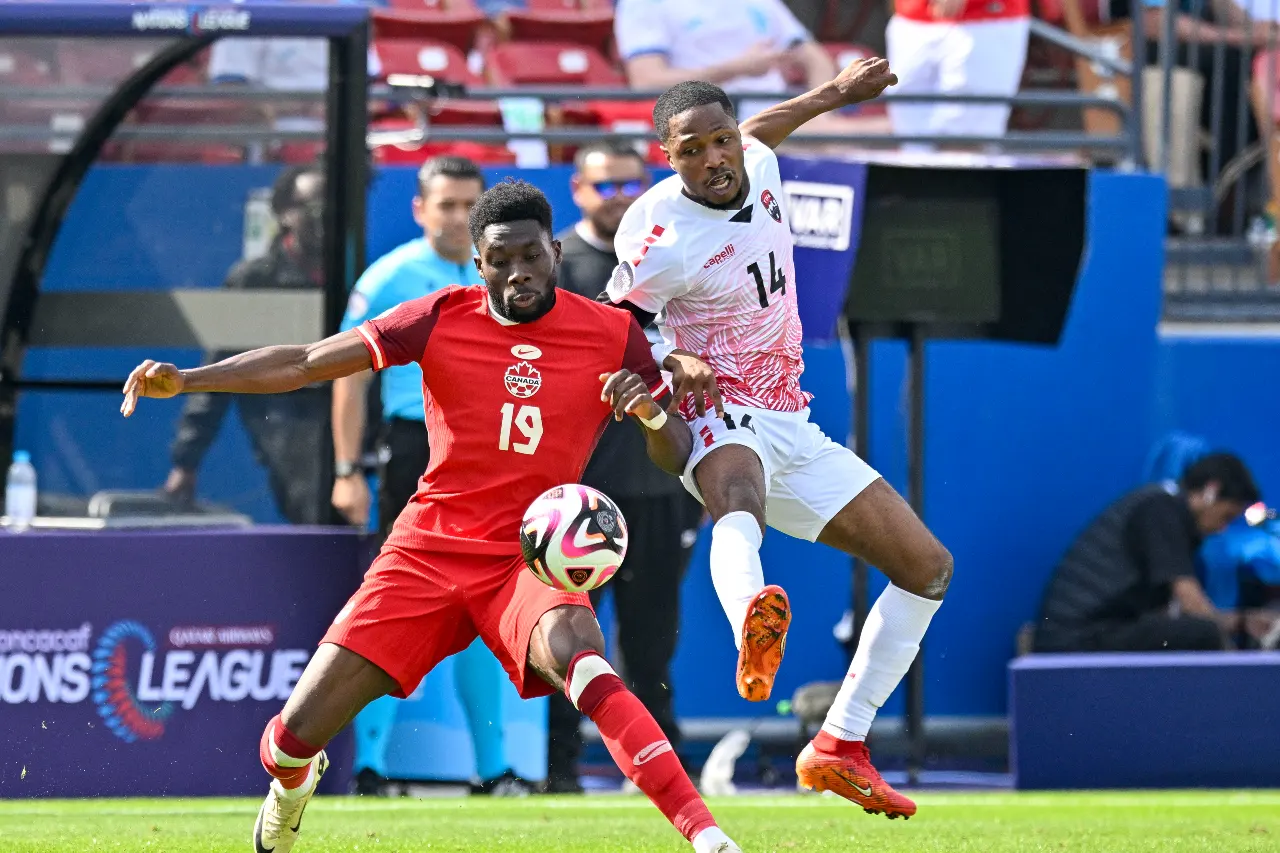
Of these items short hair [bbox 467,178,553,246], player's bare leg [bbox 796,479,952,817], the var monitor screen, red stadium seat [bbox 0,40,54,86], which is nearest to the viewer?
short hair [bbox 467,178,553,246]

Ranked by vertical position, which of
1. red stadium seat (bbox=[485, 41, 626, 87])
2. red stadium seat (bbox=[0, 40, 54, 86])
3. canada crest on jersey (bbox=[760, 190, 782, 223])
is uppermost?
red stadium seat (bbox=[485, 41, 626, 87])

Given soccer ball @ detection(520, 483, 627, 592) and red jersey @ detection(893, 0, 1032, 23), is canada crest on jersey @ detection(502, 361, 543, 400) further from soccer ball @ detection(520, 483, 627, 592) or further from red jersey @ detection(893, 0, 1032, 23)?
red jersey @ detection(893, 0, 1032, 23)

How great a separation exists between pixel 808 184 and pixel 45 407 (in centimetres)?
355

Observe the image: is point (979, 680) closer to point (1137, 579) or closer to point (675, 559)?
point (1137, 579)

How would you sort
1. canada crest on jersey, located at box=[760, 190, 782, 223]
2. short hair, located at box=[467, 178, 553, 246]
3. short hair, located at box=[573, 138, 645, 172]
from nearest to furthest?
short hair, located at box=[467, 178, 553, 246]
canada crest on jersey, located at box=[760, 190, 782, 223]
short hair, located at box=[573, 138, 645, 172]

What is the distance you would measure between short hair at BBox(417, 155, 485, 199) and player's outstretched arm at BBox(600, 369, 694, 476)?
9.41 feet

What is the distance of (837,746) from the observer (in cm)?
664

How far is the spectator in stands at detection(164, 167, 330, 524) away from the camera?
349 inches

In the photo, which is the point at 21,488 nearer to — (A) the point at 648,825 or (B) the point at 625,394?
(A) the point at 648,825

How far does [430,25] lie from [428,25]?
1 cm

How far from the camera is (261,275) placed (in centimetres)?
888

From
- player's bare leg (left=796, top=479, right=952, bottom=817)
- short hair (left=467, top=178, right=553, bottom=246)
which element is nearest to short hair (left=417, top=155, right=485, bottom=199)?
short hair (left=467, top=178, right=553, bottom=246)

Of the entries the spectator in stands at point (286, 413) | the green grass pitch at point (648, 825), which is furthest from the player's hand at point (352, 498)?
the green grass pitch at point (648, 825)

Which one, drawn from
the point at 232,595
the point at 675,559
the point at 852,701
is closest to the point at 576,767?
the point at 675,559
